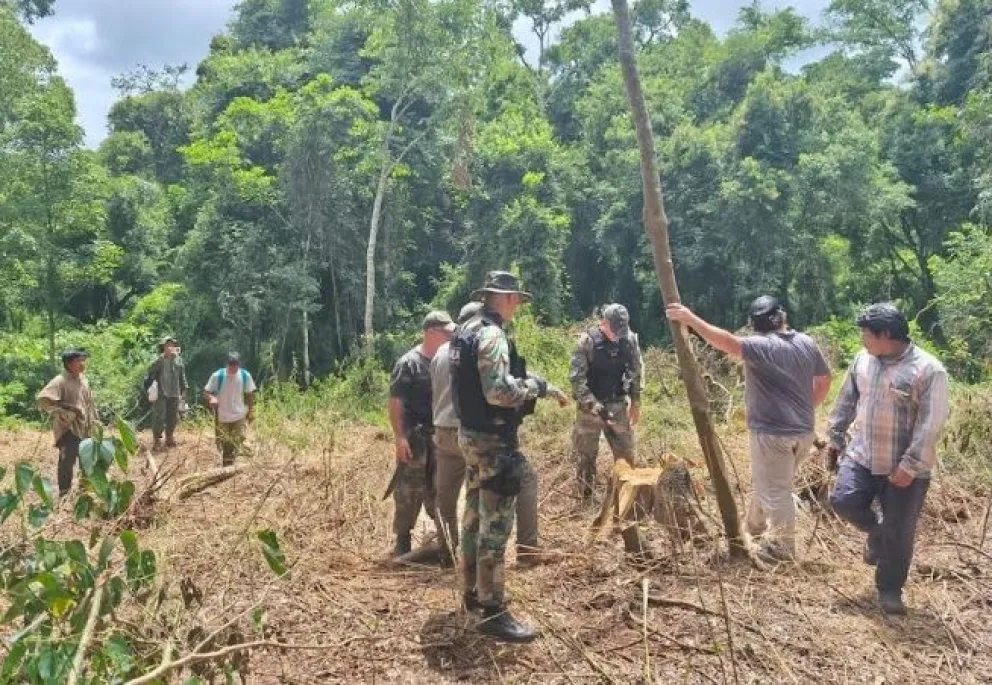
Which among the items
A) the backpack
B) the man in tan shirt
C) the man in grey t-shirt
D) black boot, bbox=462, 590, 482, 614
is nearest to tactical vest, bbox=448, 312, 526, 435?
black boot, bbox=462, 590, 482, 614

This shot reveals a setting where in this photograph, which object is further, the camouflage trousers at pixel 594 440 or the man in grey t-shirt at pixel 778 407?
the camouflage trousers at pixel 594 440

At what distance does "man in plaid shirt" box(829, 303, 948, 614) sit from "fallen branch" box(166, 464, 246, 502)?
4777 mm

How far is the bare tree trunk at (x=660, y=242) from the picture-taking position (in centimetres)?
422

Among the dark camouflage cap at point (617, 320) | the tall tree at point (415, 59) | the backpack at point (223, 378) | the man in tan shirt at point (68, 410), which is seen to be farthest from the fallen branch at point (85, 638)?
the tall tree at point (415, 59)

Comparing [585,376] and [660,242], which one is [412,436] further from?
[660,242]

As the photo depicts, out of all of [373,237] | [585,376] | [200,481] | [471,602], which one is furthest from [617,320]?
[373,237]

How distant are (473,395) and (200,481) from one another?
404 centimetres

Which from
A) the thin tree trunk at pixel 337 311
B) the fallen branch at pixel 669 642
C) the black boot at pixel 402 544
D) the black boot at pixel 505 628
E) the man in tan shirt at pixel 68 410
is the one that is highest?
the thin tree trunk at pixel 337 311

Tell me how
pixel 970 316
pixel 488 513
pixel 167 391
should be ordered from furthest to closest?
pixel 970 316 → pixel 167 391 → pixel 488 513

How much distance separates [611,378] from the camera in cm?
637

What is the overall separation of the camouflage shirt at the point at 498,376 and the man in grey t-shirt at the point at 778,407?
4.25 feet

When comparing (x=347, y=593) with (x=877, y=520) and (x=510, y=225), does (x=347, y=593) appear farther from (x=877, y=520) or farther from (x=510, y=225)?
(x=510, y=225)

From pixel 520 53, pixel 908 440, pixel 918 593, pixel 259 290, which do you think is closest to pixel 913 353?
pixel 908 440

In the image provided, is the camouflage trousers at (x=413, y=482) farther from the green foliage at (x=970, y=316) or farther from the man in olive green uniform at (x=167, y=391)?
the green foliage at (x=970, y=316)
